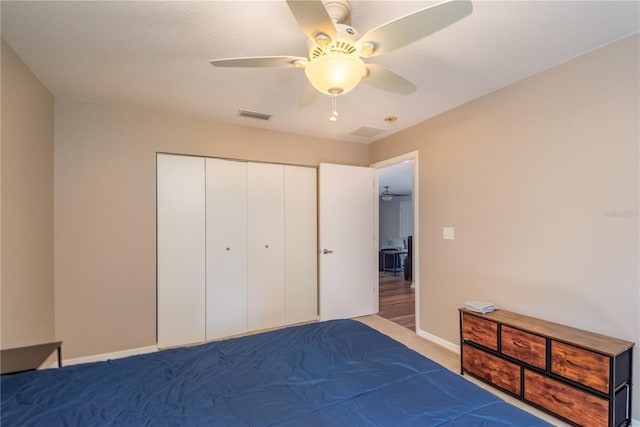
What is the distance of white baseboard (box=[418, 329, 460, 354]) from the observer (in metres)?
2.90

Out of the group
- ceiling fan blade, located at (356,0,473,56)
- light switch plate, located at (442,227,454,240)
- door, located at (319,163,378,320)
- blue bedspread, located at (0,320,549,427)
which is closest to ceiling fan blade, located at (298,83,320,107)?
ceiling fan blade, located at (356,0,473,56)

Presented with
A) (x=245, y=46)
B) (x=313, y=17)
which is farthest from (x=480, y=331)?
(x=245, y=46)

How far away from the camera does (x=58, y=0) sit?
4.88 feet

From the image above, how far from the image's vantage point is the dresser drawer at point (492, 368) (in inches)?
82.2

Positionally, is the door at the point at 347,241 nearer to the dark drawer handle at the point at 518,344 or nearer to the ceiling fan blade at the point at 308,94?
the ceiling fan blade at the point at 308,94

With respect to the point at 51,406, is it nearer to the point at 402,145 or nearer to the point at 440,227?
the point at 440,227

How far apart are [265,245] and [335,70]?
99.9 inches

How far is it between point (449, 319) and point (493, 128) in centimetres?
193

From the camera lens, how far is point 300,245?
3.77m

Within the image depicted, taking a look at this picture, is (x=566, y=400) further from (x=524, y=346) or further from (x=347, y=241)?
A: (x=347, y=241)

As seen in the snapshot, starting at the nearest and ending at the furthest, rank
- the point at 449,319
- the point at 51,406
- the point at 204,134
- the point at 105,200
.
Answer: the point at 51,406 < the point at 105,200 < the point at 449,319 < the point at 204,134

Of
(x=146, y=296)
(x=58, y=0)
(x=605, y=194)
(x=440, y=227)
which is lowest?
(x=146, y=296)

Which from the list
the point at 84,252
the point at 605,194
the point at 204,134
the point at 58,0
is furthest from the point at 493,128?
the point at 84,252

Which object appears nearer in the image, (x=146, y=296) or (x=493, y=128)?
(x=493, y=128)
